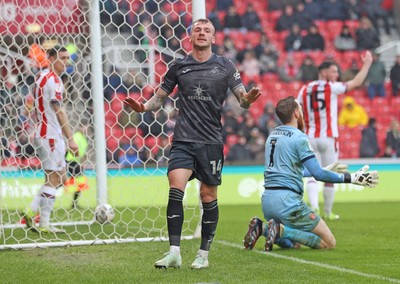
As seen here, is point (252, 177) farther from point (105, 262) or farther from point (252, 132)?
point (105, 262)

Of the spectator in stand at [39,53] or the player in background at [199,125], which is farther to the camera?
the spectator in stand at [39,53]

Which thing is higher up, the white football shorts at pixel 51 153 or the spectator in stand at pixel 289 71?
the spectator in stand at pixel 289 71

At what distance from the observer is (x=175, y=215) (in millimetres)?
6988

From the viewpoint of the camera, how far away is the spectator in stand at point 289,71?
23.0 metres

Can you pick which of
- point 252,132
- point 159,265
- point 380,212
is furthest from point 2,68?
point 252,132

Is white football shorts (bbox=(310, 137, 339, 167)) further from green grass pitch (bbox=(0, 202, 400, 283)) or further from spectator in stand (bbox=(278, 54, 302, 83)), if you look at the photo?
spectator in stand (bbox=(278, 54, 302, 83))

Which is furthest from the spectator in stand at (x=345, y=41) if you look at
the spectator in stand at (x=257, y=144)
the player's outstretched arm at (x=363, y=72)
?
the player's outstretched arm at (x=363, y=72)

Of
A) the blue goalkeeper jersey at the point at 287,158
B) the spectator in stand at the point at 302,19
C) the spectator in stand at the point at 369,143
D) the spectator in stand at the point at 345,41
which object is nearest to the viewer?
the blue goalkeeper jersey at the point at 287,158

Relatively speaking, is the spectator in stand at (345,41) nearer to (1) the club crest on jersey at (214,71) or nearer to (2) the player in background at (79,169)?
(2) the player in background at (79,169)

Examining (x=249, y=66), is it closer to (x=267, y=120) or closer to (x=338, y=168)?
(x=267, y=120)

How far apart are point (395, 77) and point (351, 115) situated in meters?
1.98

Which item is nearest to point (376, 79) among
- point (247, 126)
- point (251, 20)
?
point (251, 20)

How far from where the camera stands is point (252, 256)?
7844mm

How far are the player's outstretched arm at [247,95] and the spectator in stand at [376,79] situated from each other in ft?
53.5
